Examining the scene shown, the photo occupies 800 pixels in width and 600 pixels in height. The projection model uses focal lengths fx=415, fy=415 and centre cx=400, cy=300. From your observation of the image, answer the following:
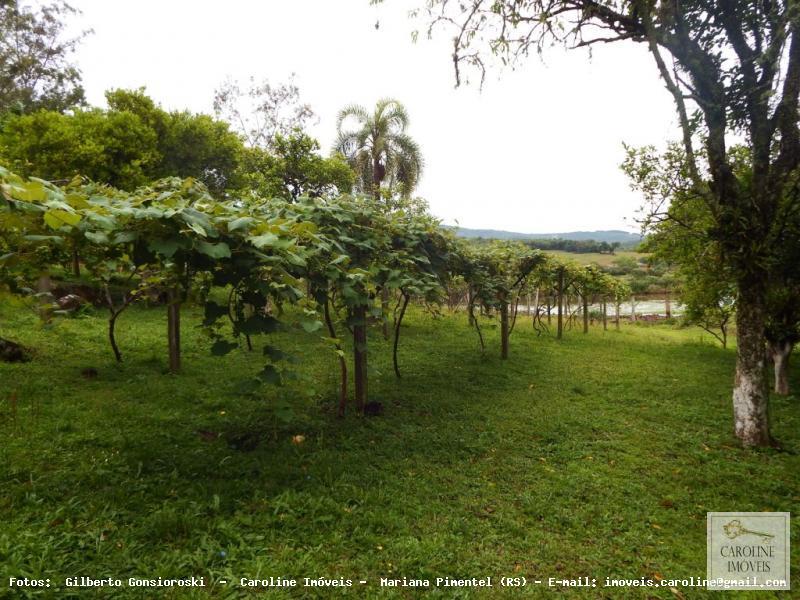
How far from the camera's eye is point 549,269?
10.8 m

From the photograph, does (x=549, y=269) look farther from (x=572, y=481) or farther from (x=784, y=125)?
(x=572, y=481)

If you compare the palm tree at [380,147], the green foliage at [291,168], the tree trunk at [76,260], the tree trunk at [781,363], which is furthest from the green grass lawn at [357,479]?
the palm tree at [380,147]

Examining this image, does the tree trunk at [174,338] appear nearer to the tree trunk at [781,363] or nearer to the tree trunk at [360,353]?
the tree trunk at [360,353]

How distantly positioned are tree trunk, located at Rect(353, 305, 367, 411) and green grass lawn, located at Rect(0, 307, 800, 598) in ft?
1.20

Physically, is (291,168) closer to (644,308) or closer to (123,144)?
(123,144)

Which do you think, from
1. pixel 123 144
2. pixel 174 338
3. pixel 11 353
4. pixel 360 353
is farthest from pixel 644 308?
pixel 11 353

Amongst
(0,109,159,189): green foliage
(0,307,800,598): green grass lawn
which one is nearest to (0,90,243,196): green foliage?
(0,109,159,189): green foliage

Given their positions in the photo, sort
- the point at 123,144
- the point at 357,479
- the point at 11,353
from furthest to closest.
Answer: the point at 123,144 < the point at 11,353 < the point at 357,479

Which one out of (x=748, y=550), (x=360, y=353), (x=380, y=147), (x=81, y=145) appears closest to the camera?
(x=748, y=550)

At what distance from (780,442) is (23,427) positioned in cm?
731

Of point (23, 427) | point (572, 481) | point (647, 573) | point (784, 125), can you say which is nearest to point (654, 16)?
point (784, 125)

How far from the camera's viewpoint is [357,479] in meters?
3.29

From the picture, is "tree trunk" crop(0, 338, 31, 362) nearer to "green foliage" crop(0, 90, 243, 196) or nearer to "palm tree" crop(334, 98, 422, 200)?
"green foliage" crop(0, 90, 243, 196)

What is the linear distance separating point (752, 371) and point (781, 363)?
3347 mm
